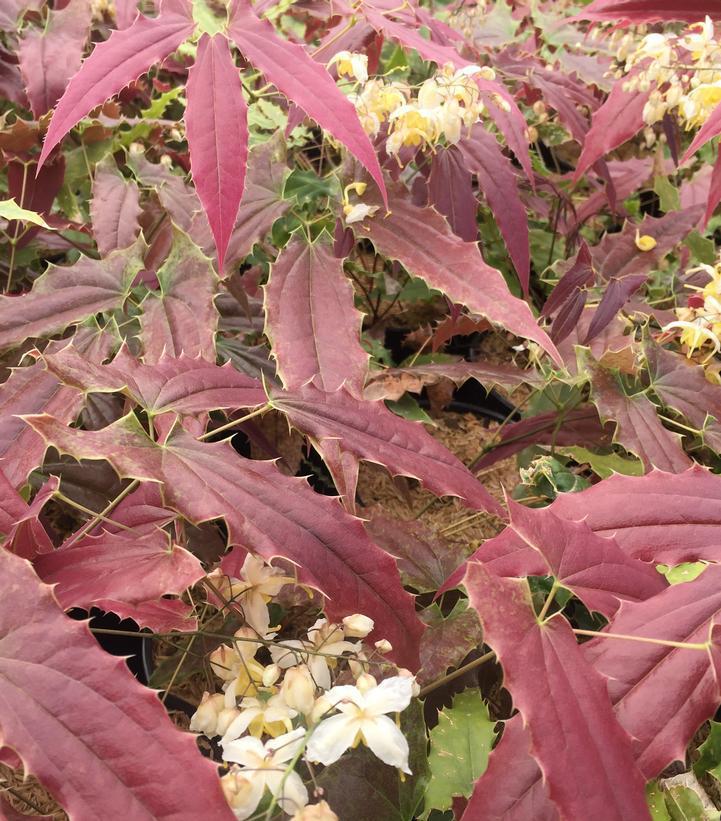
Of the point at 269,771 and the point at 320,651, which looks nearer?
the point at 269,771

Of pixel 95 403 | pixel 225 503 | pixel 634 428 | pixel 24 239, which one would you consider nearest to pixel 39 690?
pixel 225 503

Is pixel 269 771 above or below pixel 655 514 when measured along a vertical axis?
below

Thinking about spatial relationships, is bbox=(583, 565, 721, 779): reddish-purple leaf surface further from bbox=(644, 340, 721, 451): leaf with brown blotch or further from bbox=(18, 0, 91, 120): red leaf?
bbox=(18, 0, 91, 120): red leaf

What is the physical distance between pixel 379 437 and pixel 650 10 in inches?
28.0

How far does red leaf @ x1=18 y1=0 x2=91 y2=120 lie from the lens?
104 cm

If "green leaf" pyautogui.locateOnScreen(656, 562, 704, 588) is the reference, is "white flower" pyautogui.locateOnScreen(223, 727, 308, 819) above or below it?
above

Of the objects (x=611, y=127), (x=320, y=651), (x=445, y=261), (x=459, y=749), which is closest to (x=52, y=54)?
(x=445, y=261)

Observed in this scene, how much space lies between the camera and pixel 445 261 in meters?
0.83

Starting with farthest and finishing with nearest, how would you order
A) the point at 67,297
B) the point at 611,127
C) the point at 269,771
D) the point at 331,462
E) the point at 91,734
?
the point at 611,127 < the point at 67,297 < the point at 331,462 < the point at 269,771 < the point at 91,734

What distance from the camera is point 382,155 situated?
3.30 feet

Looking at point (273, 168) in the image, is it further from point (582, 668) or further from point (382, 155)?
point (582, 668)

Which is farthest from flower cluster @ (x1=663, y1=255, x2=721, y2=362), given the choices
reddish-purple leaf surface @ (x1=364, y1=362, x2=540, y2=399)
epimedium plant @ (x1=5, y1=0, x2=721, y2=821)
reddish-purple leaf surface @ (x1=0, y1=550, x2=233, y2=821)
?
reddish-purple leaf surface @ (x1=0, y1=550, x2=233, y2=821)

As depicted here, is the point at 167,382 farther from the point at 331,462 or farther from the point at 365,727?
the point at 365,727

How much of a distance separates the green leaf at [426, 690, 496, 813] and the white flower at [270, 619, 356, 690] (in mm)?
144
